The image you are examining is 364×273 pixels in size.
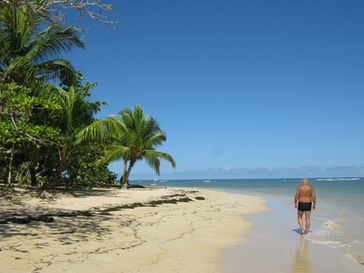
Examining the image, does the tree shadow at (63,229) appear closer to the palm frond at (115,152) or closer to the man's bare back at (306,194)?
the man's bare back at (306,194)

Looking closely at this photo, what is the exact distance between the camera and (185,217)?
42.0 ft

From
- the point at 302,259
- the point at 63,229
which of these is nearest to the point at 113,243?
the point at 63,229

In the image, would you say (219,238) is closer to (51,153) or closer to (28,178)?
(51,153)

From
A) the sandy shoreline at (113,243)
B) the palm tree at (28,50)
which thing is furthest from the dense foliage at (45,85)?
the sandy shoreline at (113,243)

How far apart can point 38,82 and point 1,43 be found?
2.04 meters

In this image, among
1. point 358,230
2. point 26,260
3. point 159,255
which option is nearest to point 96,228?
point 159,255

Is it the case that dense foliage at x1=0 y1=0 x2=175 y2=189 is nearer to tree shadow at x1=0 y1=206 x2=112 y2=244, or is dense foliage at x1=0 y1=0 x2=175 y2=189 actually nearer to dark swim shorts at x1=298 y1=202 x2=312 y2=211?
tree shadow at x1=0 y1=206 x2=112 y2=244

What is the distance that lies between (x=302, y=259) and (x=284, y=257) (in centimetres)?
31

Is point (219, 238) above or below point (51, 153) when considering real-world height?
below

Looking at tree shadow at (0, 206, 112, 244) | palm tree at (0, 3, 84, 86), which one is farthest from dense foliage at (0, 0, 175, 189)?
tree shadow at (0, 206, 112, 244)

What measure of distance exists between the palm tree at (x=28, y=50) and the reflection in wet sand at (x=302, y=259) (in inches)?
440

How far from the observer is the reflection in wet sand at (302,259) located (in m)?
6.77

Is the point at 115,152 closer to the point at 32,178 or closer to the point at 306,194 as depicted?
the point at 32,178

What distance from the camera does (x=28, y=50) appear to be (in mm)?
17438
